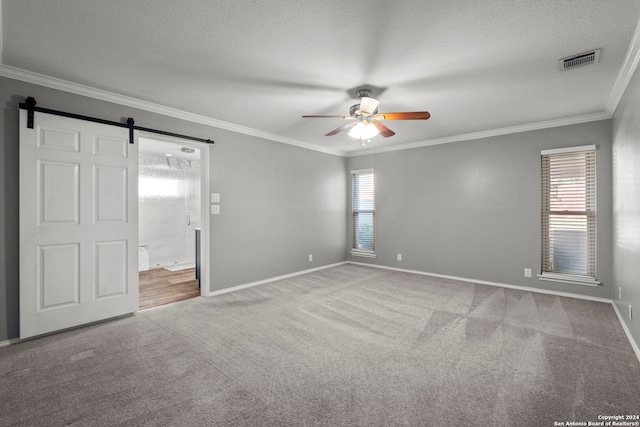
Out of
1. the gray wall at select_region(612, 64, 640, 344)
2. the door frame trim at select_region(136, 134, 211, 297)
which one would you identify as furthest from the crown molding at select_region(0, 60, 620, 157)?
the door frame trim at select_region(136, 134, 211, 297)

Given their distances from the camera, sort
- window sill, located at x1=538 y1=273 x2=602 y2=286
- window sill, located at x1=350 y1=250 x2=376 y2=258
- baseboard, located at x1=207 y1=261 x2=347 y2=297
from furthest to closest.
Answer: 1. window sill, located at x1=350 y1=250 x2=376 y2=258
2. baseboard, located at x1=207 y1=261 x2=347 y2=297
3. window sill, located at x1=538 y1=273 x2=602 y2=286

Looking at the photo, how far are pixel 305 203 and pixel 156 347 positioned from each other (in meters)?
3.48

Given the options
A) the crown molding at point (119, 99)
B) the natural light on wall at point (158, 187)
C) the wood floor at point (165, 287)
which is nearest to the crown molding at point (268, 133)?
the crown molding at point (119, 99)

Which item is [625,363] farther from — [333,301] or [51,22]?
[51,22]

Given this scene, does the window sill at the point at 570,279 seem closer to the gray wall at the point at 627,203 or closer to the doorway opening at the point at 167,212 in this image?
the gray wall at the point at 627,203

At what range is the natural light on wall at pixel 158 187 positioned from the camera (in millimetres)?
6105

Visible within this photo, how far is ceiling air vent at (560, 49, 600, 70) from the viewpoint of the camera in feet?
7.68

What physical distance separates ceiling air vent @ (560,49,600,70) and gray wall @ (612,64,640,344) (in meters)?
0.40

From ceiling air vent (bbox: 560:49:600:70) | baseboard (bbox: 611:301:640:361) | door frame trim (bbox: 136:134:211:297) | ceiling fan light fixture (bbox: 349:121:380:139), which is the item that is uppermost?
ceiling air vent (bbox: 560:49:600:70)

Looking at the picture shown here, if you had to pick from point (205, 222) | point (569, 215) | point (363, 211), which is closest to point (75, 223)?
point (205, 222)

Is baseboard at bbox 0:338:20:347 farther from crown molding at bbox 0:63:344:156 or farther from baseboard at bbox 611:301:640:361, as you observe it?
baseboard at bbox 611:301:640:361

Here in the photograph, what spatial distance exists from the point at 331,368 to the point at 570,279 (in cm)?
380

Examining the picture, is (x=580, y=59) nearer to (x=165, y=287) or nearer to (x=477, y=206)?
(x=477, y=206)

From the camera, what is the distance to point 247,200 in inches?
180
